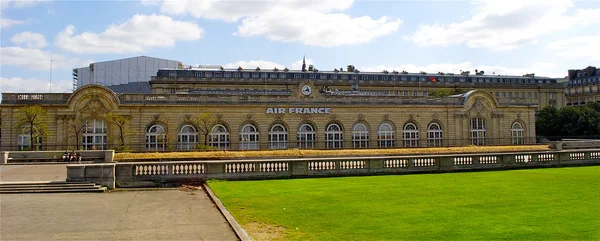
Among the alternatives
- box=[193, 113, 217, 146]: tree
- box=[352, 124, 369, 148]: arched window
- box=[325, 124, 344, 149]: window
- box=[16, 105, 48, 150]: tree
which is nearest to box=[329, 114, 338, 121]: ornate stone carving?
box=[325, 124, 344, 149]: window

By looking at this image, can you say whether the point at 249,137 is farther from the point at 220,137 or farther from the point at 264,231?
the point at 264,231

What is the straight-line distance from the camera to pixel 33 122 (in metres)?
43.8

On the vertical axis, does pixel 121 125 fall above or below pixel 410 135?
above

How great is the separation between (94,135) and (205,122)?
10.7 metres

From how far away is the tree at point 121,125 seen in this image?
4459 centimetres

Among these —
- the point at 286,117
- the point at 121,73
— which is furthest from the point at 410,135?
the point at 121,73

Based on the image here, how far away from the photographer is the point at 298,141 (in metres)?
49.9

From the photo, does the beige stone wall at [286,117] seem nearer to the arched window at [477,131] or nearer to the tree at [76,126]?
the tree at [76,126]

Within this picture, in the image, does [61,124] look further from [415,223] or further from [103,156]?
[415,223]

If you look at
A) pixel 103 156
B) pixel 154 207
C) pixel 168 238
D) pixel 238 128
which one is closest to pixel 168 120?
pixel 238 128

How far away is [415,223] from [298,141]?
126 ft

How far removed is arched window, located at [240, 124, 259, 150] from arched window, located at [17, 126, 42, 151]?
1875 centimetres

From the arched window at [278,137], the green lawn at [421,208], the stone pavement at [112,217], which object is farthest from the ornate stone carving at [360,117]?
the stone pavement at [112,217]

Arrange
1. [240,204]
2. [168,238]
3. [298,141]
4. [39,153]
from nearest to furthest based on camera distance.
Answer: [168,238] < [240,204] < [39,153] < [298,141]
